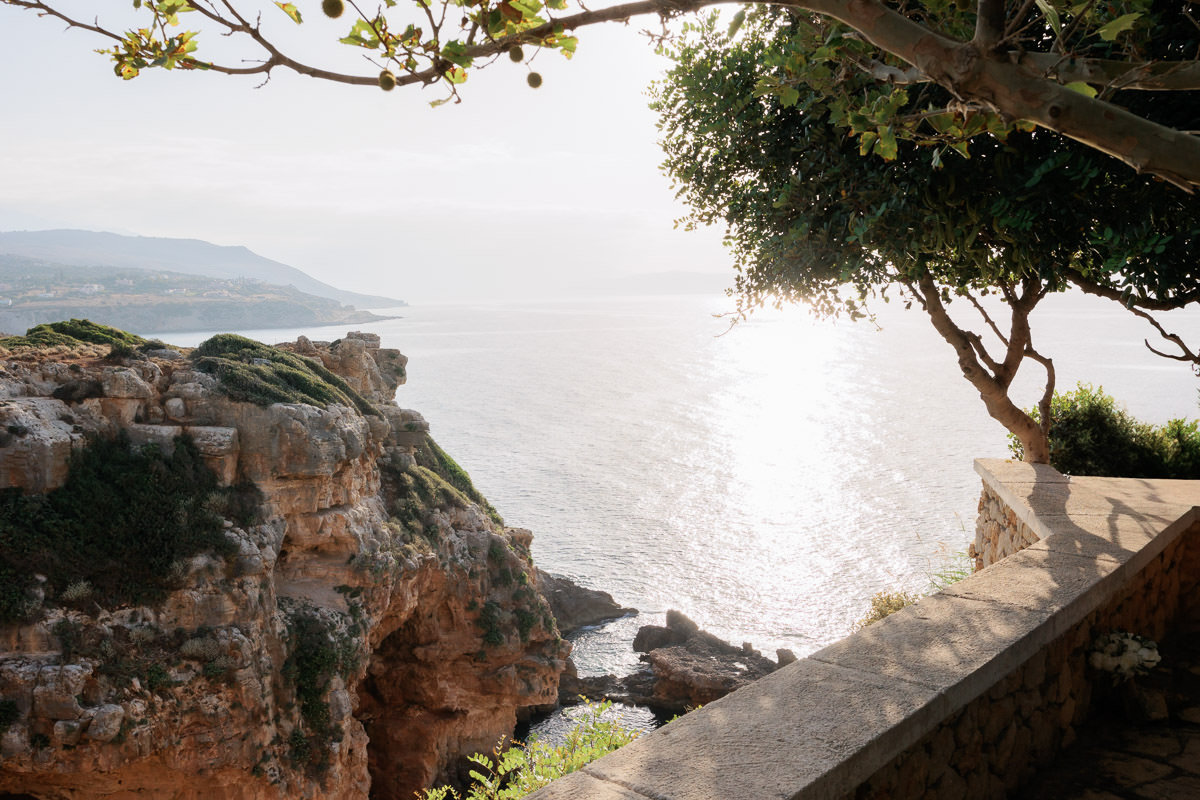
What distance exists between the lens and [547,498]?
1912 inches

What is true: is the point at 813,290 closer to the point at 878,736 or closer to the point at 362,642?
the point at 878,736

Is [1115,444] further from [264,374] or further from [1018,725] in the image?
[264,374]

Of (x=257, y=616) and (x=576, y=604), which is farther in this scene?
(x=576, y=604)

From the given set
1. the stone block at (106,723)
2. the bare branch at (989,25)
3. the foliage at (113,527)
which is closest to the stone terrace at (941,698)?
the bare branch at (989,25)

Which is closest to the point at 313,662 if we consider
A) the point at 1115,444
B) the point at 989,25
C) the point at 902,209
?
the point at 902,209

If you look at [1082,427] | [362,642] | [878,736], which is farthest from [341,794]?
[878,736]

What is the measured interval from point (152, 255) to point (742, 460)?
10955 cm

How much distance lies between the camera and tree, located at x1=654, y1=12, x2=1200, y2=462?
6305 millimetres

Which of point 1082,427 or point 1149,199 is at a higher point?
point 1149,199

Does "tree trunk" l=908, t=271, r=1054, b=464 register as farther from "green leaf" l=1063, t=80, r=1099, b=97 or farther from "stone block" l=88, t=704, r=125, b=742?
"stone block" l=88, t=704, r=125, b=742

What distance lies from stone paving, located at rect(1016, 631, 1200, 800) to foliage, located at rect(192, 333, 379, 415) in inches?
631

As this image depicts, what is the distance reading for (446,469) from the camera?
26.3 meters

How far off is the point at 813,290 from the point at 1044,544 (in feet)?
16.6

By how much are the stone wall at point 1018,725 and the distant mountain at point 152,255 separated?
99963mm
